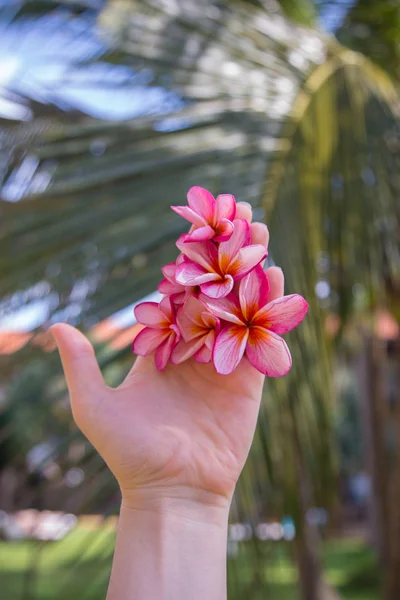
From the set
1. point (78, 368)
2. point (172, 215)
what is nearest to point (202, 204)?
point (78, 368)

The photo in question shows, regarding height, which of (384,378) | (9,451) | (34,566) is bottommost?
(384,378)

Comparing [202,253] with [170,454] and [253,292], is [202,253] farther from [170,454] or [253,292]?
[170,454]

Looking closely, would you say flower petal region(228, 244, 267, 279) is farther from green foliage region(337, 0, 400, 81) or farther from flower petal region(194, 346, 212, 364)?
green foliage region(337, 0, 400, 81)

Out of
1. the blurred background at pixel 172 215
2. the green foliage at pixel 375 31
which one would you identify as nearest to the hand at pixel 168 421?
the blurred background at pixel 172 215

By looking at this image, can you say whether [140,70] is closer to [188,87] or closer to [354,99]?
[188,87]

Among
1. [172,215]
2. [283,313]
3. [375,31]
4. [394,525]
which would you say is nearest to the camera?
[283,313]

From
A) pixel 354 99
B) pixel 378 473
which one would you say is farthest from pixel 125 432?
pixel 378 473

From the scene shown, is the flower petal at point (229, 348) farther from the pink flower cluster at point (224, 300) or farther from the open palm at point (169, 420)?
the open palm at point (169, 420)

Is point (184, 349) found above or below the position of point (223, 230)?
below
